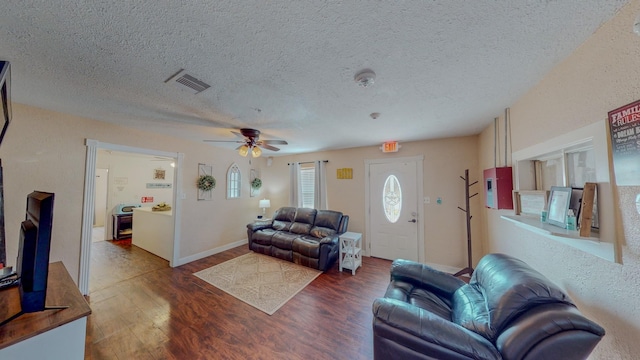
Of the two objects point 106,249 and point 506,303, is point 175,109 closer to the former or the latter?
point 506,303

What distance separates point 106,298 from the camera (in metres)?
2.53

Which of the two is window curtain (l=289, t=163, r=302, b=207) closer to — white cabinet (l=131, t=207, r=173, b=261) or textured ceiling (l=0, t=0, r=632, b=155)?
white cabinet (l=131, t=207, r=173, b=261)

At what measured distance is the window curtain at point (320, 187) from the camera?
15.0 ft

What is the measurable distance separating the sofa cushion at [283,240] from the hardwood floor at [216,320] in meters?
0.87

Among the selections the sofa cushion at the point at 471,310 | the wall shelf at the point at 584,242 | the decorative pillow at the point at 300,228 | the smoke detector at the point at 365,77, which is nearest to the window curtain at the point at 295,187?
the decorative pillow at the point at 300,228

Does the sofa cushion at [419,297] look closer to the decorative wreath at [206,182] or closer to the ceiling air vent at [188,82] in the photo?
the ceiling air vent at [188,82]

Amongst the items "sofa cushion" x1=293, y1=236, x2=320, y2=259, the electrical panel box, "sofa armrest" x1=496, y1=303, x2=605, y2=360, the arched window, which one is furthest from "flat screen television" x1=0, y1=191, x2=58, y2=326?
the electrical panel box

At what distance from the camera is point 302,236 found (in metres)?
3.96

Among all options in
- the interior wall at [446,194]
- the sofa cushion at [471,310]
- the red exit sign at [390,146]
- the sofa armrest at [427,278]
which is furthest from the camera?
the red exit sign at [390,146]

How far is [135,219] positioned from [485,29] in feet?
22.5

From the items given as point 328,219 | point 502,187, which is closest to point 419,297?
point 502,187

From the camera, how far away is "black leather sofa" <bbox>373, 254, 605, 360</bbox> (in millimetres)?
898

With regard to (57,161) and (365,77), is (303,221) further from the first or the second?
(57,161)

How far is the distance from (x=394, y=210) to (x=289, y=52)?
3.37 meters
